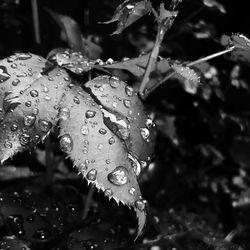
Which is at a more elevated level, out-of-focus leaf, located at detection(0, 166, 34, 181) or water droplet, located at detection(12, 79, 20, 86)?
water droplet, located at detection(12, 79, 20, 86)

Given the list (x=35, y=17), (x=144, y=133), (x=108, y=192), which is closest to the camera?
(x=108, y=192)

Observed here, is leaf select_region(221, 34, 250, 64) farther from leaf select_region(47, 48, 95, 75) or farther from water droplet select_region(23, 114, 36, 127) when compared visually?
water droplet select_region(23, 114, 36, 127)

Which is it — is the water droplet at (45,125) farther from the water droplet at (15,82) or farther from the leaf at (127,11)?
the leaf at (127,11)

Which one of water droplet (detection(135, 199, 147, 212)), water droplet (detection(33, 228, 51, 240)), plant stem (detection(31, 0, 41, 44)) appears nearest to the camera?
water droplet (detection(135, 199, 147, 212))

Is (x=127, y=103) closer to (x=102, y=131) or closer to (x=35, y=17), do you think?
(x=102, y=131)

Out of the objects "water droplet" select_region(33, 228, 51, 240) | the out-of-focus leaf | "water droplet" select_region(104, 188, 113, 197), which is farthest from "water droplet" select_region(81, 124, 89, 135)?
the out-of-focus leaf

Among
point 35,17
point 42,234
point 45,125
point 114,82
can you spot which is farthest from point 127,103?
Answer: point 35,17

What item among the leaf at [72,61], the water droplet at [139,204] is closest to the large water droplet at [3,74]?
the leaf at [72,61]
